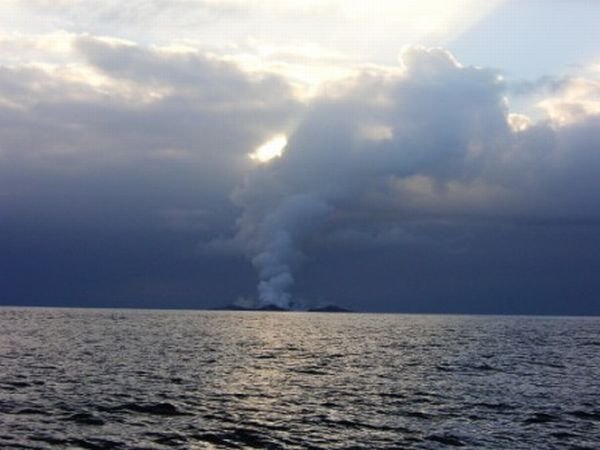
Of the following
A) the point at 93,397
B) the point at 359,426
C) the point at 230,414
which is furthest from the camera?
the point at 93,397

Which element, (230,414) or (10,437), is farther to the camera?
(230,414)

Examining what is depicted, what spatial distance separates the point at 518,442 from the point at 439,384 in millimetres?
23577

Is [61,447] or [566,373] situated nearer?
[61,447]

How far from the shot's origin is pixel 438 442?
35.8 m

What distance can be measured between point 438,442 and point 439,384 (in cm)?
→ 2505

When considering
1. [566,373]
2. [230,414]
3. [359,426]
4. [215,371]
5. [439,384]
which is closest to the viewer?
[359,426]

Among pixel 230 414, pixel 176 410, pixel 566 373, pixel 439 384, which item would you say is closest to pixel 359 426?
pixel 230 414

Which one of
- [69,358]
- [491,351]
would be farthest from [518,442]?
[491,351]

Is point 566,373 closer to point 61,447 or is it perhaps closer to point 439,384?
point 439,384

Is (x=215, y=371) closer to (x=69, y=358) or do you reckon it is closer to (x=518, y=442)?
(x=69, y=358)

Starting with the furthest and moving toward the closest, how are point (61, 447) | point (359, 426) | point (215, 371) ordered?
1. point (215, 371)
2. point (359, 426)
3. point (61, 447)

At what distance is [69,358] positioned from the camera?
75.8 meters

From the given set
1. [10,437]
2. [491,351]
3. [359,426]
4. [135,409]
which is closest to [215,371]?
[135,409]

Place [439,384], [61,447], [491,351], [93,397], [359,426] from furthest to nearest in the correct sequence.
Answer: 1. [491,351]
2. [439,384]
3. [93,397]
4. [359,426]
5. [61,447]
